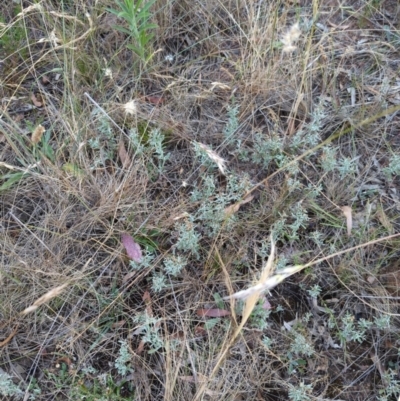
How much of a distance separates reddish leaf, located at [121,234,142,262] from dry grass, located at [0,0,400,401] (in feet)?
0.09

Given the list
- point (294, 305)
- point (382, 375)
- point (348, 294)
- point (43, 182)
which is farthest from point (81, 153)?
point (382, 375)

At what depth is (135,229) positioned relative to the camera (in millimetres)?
1962

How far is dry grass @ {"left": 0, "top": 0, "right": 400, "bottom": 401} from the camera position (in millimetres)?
1773

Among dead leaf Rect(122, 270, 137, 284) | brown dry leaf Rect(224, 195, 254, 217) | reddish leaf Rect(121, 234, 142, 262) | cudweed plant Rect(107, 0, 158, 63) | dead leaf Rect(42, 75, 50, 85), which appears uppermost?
cudweed plant Rect(107, 0, 158, 63)

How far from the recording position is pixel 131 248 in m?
1.95

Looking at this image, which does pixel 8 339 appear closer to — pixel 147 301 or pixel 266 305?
pixel 147 301

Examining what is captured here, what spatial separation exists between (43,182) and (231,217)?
813 millimetres

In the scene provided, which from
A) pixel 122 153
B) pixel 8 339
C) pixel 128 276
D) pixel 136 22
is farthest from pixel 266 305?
pixel 136 22

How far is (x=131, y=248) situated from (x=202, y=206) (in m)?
0.34

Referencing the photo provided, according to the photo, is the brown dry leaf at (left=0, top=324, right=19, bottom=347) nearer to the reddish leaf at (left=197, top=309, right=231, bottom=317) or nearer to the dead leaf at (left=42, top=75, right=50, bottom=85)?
the reddish leaf at (left=197, top=309, right=231, bottom=317)

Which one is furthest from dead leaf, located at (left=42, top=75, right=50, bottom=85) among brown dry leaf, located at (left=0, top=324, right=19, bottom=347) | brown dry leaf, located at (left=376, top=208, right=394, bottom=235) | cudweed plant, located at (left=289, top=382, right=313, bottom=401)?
cudweed plant, located at (left=289, top=382, right=313, bottom=401)

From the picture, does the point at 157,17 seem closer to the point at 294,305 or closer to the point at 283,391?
the point at 294,305

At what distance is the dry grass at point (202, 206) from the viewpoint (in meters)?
1.77

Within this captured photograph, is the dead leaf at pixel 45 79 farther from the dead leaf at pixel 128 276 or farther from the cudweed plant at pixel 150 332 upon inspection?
the cudweed plant at pixel 150 332
